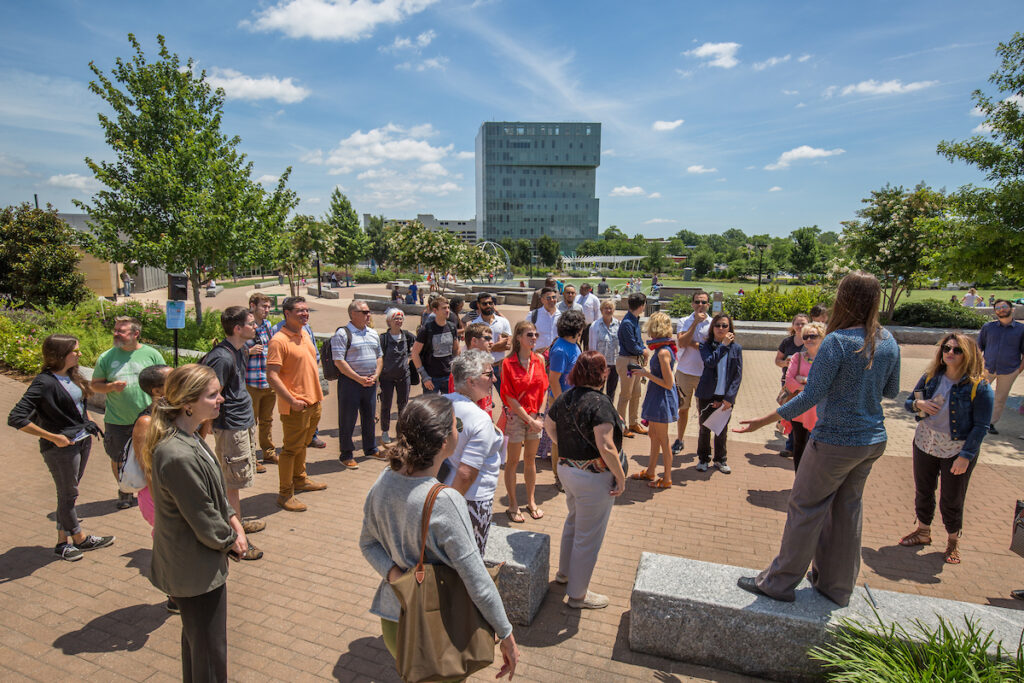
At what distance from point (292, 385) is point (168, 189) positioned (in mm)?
11547

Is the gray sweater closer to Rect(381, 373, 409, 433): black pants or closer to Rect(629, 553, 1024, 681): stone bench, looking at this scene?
Rect(629, 553, 1024, 681): stone bench

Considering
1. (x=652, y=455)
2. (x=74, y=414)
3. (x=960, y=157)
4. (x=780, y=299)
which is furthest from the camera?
(x=780, y=299)

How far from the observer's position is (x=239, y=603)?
4.04 metres

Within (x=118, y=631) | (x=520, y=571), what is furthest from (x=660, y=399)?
(x=118, y=631)

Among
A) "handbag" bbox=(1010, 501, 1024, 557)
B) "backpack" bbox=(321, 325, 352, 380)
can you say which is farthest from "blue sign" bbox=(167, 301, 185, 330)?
"handbag" bbox=(1010, 501, 1024, 557)

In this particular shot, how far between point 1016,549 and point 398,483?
420 cm

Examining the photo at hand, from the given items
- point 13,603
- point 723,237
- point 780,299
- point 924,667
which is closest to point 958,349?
point 924,667

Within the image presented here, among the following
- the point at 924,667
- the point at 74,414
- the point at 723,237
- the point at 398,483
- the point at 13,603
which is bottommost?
the point at 13,603

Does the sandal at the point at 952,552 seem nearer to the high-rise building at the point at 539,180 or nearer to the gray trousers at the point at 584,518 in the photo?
the gray trousers at the point at 584,518

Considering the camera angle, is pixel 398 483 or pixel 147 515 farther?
pixel 147 515

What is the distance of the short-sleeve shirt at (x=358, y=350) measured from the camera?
21.2 feet

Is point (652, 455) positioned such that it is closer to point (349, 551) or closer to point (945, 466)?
point (945, 466)

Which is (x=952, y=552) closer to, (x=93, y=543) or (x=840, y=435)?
(x=840, y=435)

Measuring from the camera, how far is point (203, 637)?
271cm
